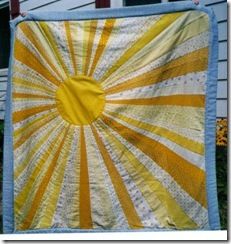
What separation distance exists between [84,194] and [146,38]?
3.52 feet

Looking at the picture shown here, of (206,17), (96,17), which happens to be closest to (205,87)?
(206,17)

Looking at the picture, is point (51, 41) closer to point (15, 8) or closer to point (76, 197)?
point (76, 197)

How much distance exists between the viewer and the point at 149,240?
97.9 inches

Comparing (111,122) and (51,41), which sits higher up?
(51,41)

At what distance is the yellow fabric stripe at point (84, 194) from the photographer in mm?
2654

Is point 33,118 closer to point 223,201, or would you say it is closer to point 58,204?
point 58,204

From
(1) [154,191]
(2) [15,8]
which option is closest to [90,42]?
(1) [154,191]

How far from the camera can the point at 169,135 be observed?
2543 mm

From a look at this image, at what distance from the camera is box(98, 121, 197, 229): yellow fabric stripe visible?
8.34ft

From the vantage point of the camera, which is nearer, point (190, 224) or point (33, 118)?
point (190, 224)

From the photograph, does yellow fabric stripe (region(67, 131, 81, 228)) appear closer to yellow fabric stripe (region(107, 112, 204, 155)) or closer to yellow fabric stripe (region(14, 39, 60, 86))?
yellow fabric stripe (region(107, 112, 204, 155))

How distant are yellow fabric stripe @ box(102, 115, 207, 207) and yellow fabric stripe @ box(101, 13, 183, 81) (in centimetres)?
33

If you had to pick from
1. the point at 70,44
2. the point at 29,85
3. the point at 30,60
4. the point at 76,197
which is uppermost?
the point at 70,44

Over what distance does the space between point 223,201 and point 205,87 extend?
0.86m
